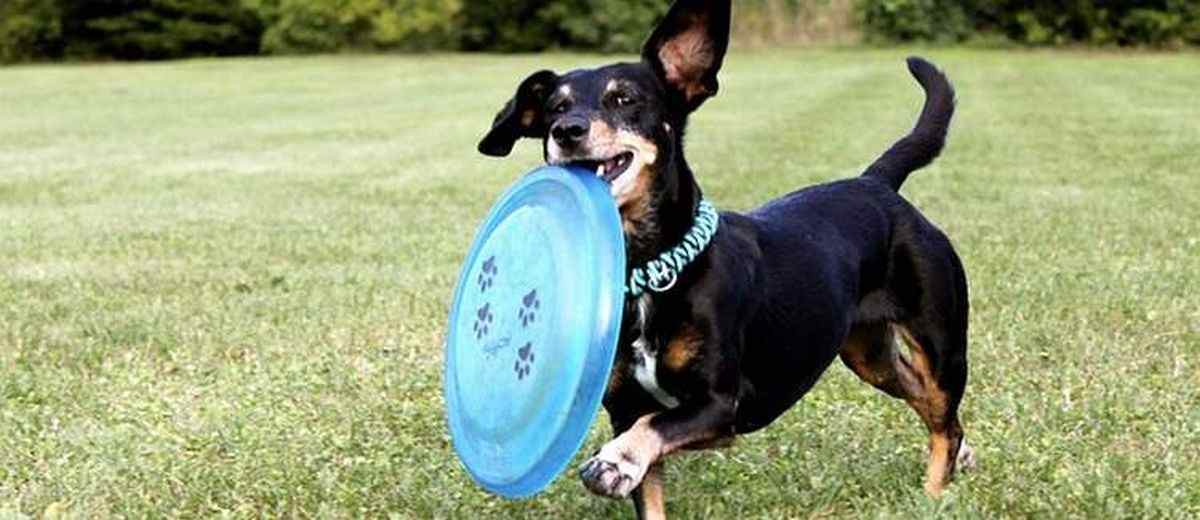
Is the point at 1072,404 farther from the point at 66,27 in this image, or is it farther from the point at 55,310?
the point at 66,27

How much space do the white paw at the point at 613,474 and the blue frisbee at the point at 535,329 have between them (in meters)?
0.08

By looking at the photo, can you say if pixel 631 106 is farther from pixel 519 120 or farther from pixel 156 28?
pixel 156 28

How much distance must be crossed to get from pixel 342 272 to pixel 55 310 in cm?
178

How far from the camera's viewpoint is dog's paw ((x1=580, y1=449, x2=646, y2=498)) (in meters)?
3.58

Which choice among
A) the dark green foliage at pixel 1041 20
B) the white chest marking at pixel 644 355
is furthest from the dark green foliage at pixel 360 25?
the white chest marking at pixel 644 355

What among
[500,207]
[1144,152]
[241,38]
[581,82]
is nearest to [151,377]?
[500,207]

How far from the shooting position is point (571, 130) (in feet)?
12.7

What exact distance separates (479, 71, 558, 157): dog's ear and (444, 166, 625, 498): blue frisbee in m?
0.16

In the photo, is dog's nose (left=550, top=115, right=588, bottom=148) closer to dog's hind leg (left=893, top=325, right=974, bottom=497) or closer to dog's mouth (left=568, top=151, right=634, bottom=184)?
dog's mouth (left=568, top=151, right=634, bottom=184)

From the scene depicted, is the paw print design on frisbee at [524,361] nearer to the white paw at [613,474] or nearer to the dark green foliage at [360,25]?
the white paw at [613,474]

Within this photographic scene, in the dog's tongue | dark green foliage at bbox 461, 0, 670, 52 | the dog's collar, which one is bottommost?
dark green foliage at bbox 461, 0, 670, 52

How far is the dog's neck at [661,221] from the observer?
3.94 metres

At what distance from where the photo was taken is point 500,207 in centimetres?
437

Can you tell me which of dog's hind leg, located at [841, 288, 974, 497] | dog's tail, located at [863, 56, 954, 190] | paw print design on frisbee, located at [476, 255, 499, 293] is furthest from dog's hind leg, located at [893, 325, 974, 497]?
paw print design on frisbee, located at [476, 255, 499, 293]
